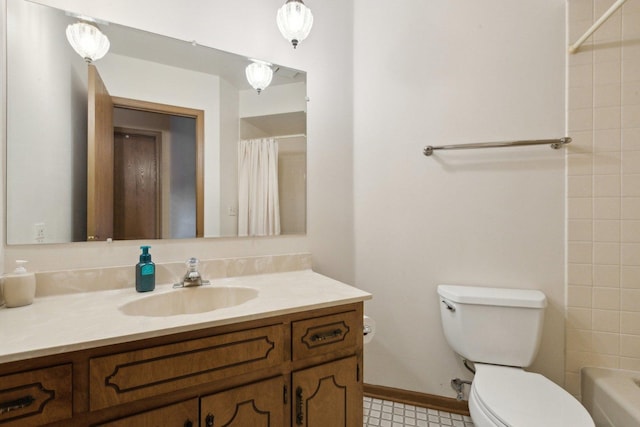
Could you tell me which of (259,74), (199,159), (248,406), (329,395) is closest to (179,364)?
(248,406)

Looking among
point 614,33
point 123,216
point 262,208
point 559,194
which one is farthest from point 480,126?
point 123,216

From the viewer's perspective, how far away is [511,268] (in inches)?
58.6

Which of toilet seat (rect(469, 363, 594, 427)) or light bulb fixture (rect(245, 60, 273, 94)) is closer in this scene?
toilet seat (rect(469, 363, 594, 427))

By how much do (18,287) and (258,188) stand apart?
3.00ft

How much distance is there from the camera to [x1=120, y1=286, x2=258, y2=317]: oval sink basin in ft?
3.43

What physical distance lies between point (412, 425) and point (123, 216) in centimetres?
166

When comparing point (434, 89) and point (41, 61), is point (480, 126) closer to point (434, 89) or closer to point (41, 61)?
point (434, 89)

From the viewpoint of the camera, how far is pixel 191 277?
3.86ft

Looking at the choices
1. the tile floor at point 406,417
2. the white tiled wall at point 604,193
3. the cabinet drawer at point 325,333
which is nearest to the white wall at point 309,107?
the cabinet drawer at point 325,333

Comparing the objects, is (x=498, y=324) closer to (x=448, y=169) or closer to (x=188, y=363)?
(x=448, y=169)

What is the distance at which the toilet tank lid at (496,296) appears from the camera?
4.33ft

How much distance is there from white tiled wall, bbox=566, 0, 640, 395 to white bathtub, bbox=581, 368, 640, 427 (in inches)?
1.6

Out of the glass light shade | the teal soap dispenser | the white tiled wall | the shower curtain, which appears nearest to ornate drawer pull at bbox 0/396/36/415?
the teal soap dispenser

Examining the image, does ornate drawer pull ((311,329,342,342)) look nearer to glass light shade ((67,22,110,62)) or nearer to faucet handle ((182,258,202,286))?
faucet handle ((182,258,202,286))
